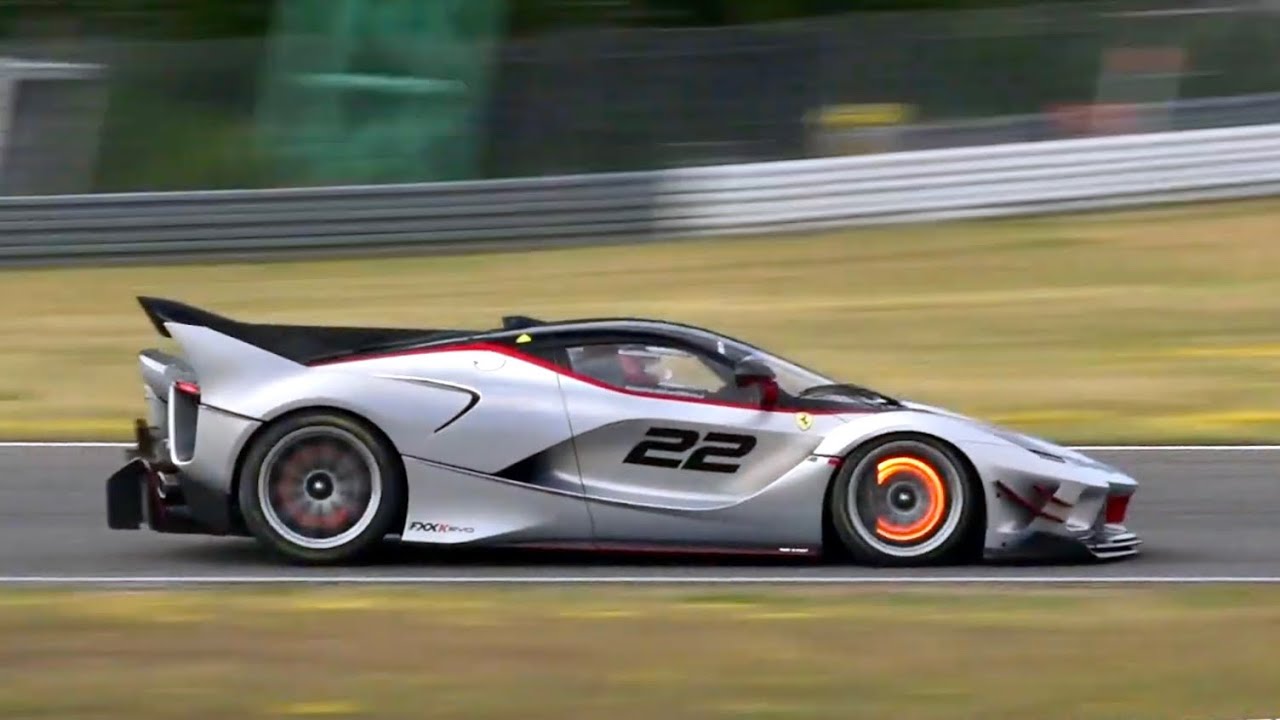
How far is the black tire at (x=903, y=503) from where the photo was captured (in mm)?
8164

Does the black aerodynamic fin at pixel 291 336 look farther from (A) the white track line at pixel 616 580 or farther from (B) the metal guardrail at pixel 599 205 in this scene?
(B) the metal guardrail at pixel 599 205

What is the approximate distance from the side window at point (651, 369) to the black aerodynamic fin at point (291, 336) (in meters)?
0.50

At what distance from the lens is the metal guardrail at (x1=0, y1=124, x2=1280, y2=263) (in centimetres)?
1945

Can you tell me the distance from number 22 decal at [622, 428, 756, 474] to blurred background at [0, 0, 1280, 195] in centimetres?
1227

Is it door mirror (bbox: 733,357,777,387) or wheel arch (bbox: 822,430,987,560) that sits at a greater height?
door mirror (bbox: 733,357,777,387)

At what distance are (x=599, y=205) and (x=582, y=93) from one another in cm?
163

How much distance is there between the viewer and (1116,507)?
8.44 meters

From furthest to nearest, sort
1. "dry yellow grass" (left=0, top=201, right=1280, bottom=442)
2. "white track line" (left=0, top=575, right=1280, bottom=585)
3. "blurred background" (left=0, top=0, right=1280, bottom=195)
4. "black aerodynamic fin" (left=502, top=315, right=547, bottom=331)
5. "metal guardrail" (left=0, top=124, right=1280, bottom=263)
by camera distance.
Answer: "blurred background" (left=0, top=0, right=1280, bottom=195) < "metal guardrail" (left=0, top=124, right=1280, bottom=263) < "dry yellow grass" (left=0, top=201, right=1280, bottom=442) < "black aerodynamic fin" (left=502, top=315, right=547, bottom=331) < "white track line" (left=0, top=575, right=1280, bottom=585)

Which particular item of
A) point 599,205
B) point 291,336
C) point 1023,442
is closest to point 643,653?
point 1023,442

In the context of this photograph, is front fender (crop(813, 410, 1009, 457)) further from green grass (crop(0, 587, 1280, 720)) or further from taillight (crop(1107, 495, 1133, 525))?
green grass (crop(0, 587, 1280, 720))

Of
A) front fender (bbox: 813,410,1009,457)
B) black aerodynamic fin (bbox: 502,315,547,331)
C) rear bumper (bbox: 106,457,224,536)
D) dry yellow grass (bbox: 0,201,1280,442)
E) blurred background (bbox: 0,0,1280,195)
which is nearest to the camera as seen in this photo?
front fender (bbox: 813,410,1009,457)

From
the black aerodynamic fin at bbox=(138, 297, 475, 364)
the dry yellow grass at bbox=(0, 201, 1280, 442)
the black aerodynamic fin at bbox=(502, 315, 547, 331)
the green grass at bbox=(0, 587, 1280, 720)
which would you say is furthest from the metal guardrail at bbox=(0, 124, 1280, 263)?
the green grass at bbox=(0, 587, 1280, 720)

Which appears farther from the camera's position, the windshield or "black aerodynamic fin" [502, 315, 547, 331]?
"black aerodynamic fin" [502, 315, 547, 331]

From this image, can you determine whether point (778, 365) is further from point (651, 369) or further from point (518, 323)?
point (518, 323)
